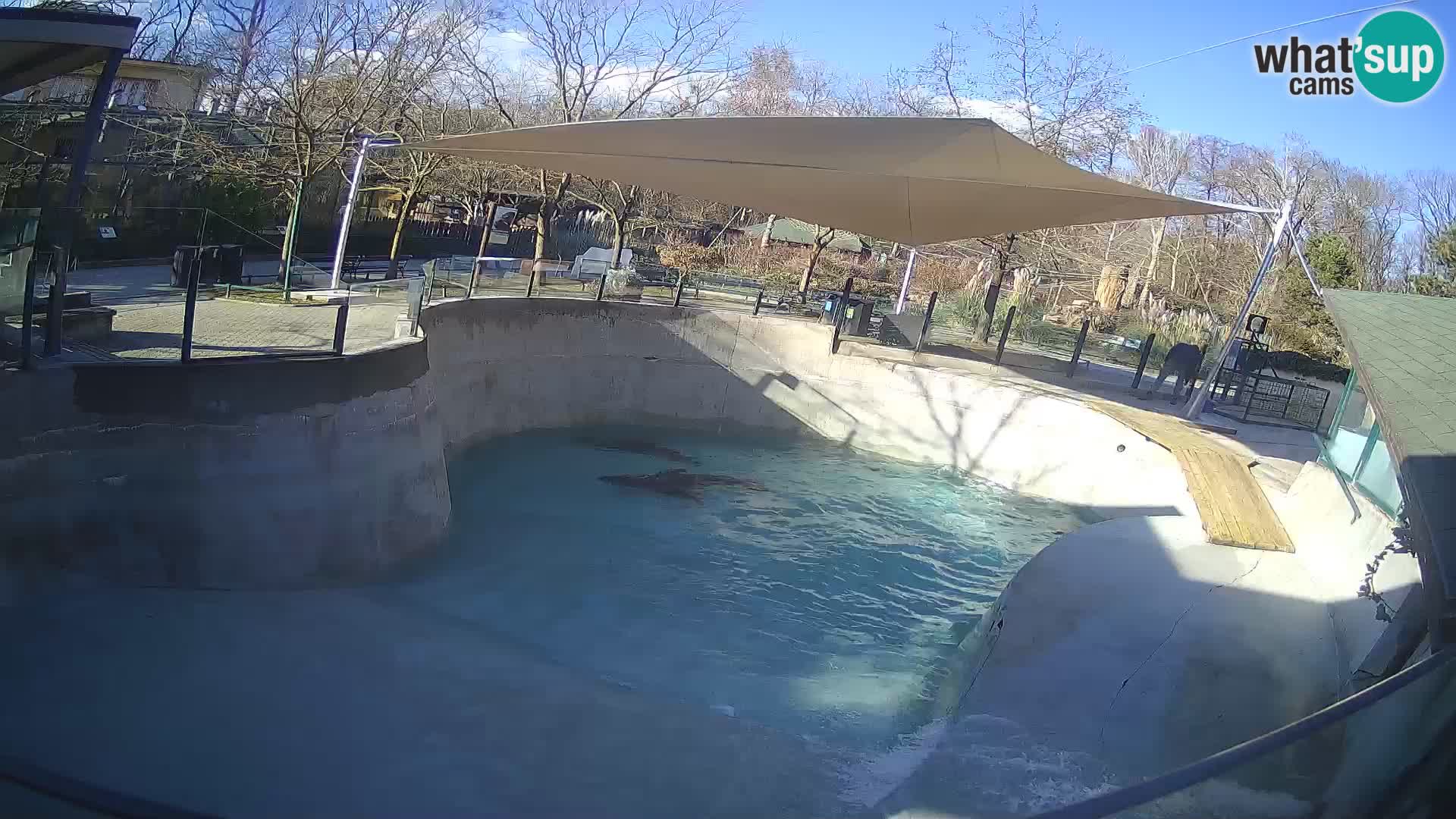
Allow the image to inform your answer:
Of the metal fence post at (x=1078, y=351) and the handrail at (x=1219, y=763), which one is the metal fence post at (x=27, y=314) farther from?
the metal fence post at (x=1078, y=351)

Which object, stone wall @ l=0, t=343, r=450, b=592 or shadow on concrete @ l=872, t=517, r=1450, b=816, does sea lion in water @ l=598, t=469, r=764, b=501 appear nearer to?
stone wall @ l=0, t=343, r=450, b=592

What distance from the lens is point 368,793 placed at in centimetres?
482

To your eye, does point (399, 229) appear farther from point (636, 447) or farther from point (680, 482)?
point (680, 482)

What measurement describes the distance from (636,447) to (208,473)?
896 centimetres

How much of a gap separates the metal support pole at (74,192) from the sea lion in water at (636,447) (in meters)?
9.13

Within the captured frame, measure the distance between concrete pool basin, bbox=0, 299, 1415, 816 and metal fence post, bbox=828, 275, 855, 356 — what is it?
8.84m

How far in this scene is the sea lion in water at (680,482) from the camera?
14.0 meters

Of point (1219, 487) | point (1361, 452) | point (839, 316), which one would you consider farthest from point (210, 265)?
point (1361, 452)

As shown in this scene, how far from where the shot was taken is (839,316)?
18672mm

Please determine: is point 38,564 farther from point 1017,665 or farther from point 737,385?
point 737,385

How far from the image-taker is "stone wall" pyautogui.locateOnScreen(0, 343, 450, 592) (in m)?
6.77

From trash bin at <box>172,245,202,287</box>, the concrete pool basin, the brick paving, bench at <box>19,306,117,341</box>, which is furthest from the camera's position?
trash bin at <box>172,245,202,287</box>

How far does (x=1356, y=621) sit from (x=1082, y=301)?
26738 mm

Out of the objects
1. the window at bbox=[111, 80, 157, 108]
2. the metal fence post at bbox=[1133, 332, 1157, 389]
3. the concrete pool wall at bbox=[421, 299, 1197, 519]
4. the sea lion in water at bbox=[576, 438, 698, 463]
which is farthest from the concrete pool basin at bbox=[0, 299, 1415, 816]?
the window at bbox=[111, 80, 157, 108]
